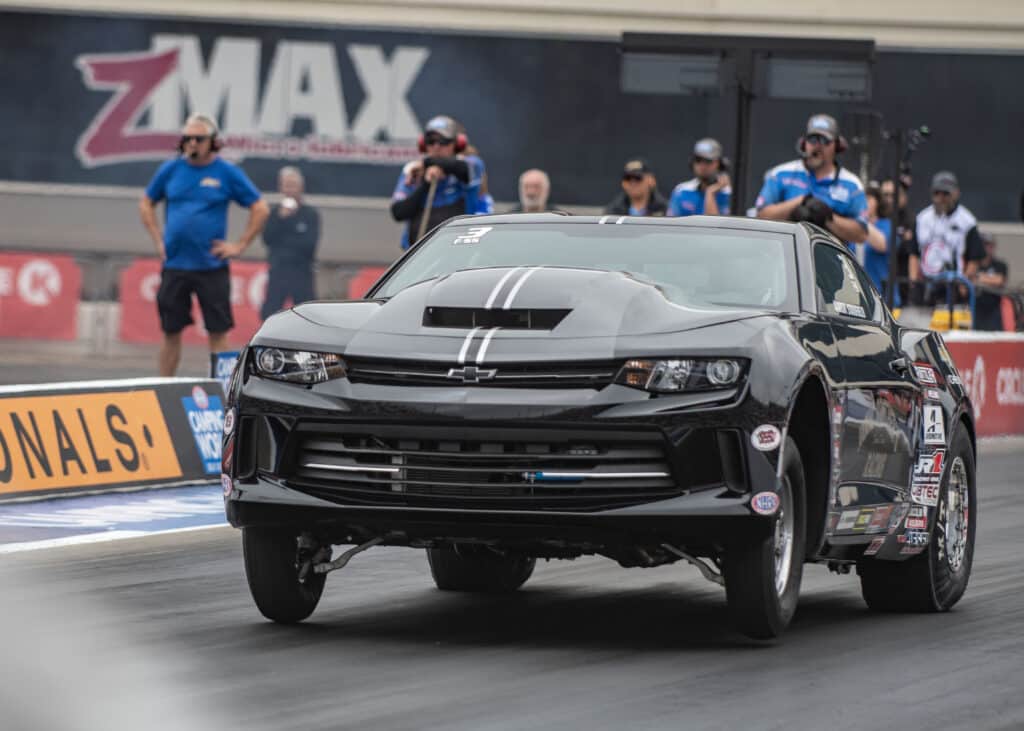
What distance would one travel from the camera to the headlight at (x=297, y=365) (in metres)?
7.89

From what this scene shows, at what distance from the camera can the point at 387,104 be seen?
113ft

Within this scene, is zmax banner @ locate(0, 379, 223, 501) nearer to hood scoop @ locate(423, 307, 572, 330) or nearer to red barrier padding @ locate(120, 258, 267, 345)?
hood scoop @ locate(423, 307, 572, 330)

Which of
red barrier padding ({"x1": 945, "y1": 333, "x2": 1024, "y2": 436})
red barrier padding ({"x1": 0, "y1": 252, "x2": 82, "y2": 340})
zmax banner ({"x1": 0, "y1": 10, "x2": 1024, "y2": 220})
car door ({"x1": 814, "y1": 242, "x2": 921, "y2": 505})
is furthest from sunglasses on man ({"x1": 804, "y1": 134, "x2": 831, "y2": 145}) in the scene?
zmax banner ({"x1": 0, "y1": 10, "x2": 1024, "y2": 220})

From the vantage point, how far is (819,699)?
7.21m

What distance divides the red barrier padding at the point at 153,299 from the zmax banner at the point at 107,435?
12.3m

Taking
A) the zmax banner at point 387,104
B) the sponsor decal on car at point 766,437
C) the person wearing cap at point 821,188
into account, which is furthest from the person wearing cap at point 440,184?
the zmax banner at point 387,104

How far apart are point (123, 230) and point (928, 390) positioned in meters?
26.0

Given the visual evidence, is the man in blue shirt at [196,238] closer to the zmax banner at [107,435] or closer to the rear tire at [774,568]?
the zmax banner at [107,435]

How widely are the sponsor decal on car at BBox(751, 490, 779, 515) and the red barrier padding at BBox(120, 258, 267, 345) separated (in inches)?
746

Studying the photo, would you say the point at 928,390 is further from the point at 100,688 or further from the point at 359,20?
the point at 359,20

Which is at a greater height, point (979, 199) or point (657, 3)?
point (657, 3)

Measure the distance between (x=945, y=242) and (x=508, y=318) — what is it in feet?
55.2

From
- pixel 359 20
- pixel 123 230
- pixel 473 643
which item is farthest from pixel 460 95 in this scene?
pixel 473 643

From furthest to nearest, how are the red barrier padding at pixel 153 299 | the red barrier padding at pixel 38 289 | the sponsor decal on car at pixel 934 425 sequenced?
the red barrier padding at pixel 153 299
the red barrier padding at pixel 38 289
the sponsor decal on car at pixel 934 425
